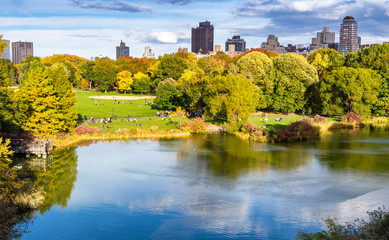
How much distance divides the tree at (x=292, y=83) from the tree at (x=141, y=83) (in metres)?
50.0

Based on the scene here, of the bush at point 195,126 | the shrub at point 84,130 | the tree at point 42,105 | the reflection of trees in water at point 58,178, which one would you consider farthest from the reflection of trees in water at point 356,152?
the tree at point 42,105

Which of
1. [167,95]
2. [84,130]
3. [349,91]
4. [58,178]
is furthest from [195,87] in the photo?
[58,178]

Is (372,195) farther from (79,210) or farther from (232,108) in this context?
(232,108)

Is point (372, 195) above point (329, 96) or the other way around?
the other way around

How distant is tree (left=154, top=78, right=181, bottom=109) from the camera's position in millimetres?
77812

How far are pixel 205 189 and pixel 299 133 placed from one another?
28.5m

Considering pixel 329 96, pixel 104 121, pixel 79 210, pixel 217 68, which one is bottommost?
pixel 79 210

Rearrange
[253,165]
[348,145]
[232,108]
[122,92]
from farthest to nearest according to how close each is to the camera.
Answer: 1. [122,92]
2. [232,108]
3. [348,145]
4. [253,165]

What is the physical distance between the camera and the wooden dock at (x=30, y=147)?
138 feet

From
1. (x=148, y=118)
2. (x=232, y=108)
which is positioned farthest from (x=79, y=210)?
(x=148, y=118)

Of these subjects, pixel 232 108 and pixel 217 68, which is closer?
pixel 232 108

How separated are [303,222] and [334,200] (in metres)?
5.42

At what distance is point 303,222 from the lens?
941 inches

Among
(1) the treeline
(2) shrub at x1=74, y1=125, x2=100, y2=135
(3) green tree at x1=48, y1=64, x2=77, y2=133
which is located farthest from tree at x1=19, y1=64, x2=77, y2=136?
(1) the treeline
